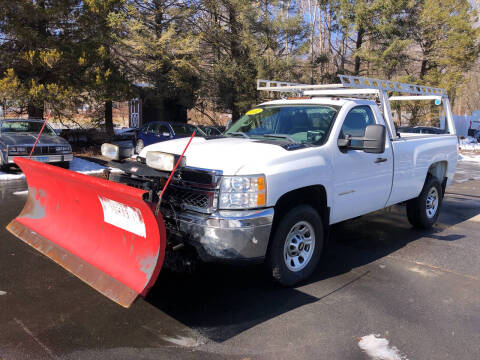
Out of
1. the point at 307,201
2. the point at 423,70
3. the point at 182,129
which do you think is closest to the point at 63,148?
the point at 182,129

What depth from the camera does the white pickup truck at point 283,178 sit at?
3.65 meters

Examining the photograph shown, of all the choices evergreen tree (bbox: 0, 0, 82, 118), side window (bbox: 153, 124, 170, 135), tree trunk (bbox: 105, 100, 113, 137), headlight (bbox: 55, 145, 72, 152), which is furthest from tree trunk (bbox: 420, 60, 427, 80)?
A: headlight (bbox: 55, 145, 72, 152)

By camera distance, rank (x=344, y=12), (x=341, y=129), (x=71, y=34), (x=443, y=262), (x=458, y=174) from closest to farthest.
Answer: (x=341, y=129) < (x=443, y=262) < (x=458, y=174) < (x=71, y=34) < (x=344, y=12)

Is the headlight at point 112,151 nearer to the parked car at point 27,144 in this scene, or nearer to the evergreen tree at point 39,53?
the parked car at point 27,144

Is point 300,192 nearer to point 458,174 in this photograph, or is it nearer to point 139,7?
point 458,174

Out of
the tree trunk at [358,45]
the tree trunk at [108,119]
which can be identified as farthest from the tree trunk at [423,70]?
the tree trunk at [108,119]

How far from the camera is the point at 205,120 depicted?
92.4ft

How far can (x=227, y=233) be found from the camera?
3564mm

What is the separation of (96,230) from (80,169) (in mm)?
9297

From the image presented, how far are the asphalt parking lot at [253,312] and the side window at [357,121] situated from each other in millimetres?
1572

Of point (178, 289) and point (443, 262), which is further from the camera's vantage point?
point (443, 262)

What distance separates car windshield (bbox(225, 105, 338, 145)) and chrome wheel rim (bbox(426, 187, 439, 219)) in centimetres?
283

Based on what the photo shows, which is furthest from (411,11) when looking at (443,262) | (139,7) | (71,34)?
(443,262)

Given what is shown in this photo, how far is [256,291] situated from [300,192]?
110 cm
